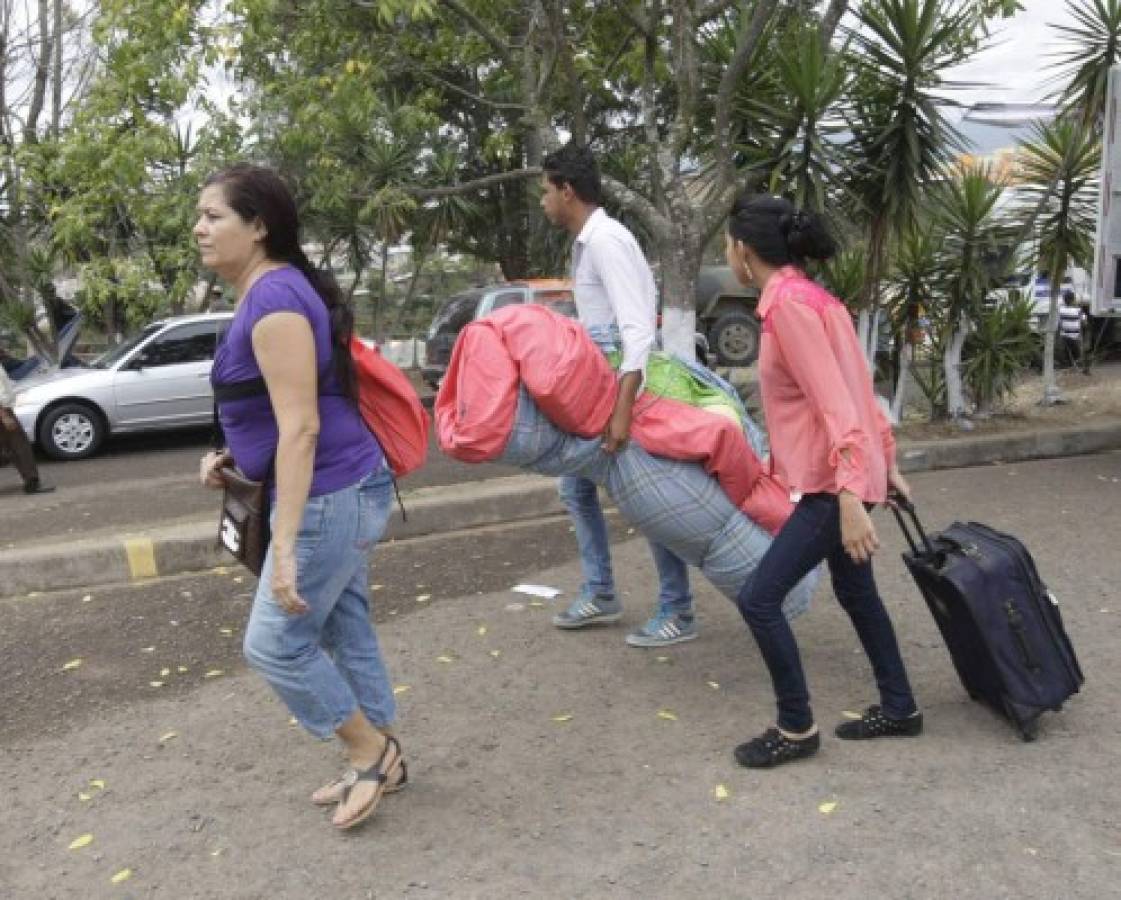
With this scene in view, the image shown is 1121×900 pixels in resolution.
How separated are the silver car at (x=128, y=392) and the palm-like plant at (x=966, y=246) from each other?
7067 mm

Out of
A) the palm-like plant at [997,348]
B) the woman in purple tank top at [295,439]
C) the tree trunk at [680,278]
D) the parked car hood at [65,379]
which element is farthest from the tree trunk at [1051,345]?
the parked car hood at [65,379]

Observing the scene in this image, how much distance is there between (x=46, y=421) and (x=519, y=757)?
31.7 ft

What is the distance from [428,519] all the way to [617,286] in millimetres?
3048

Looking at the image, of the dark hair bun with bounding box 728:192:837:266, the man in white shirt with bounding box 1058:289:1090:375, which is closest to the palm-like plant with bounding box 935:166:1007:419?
the man in white shirt with bounding box 1058:289:1090:375

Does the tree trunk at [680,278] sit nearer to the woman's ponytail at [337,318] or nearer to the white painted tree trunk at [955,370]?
the white painted tree trunk at [955,370]

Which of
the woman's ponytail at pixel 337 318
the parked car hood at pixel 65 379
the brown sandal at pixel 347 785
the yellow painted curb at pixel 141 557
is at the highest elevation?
the woman's ponytail at pixel 337 318

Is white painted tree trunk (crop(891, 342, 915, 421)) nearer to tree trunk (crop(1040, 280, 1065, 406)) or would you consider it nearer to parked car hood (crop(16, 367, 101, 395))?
tree trunk (crop(1040, 280, 1065, 406))

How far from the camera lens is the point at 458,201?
17.5 metres

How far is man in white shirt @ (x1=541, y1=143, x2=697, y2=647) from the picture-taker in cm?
392

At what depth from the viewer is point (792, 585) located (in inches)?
131

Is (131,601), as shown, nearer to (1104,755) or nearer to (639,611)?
(639,611)

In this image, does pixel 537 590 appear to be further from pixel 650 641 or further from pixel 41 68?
pixel 41 68

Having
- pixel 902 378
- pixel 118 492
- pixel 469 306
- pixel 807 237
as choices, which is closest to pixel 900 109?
pixel 902 378

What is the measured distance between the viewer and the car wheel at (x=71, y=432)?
11.7 metres
